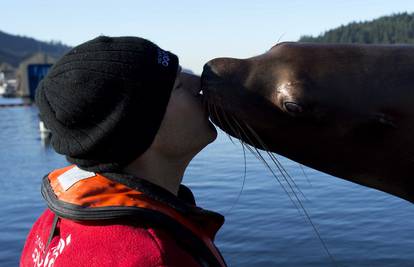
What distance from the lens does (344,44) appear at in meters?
3.21

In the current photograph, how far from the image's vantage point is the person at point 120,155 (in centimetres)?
205

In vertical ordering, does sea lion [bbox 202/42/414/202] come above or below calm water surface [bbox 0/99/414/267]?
above

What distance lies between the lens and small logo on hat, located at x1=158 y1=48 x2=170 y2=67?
7.64 ft

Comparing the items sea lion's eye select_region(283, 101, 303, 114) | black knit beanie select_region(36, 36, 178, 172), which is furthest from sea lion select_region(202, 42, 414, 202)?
black knit beanie select_region(36, 36, 178, 172)

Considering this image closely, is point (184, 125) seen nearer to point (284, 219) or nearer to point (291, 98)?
point (291, 98)

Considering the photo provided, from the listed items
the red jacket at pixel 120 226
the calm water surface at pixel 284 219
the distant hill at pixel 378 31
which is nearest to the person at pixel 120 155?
the red jacket at pixel 120 226

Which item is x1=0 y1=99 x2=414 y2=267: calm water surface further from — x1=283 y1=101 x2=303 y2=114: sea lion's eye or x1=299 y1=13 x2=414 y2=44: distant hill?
x1=299 y1=13 x2=414 y2=44: distant hill

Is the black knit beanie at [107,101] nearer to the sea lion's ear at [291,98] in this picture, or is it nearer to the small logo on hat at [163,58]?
the small logo on hat at [163,58]

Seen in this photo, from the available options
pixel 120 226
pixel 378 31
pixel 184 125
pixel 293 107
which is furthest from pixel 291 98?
pixel 378 31

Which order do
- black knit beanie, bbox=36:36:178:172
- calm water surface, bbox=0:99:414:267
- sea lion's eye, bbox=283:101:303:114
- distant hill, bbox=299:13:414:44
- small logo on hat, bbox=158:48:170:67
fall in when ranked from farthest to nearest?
distant hill, bbox=299:13:414:44 < calm water surface, bbox=0:99:414:267 < sea lion's eye, bbox=283:101:303:114 < small logo on hat, bbox=158:48:170:67 < black knit beanie, bbox=36:36:178:172

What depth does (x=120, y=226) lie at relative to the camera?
80.3 inches

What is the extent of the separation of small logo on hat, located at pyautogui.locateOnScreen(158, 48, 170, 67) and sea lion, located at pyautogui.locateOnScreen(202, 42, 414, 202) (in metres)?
0.54

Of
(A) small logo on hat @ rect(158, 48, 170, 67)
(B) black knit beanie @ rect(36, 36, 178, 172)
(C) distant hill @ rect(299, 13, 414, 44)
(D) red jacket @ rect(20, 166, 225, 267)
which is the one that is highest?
(A) small logo on hat @ rect(158, 48, 170, 67)

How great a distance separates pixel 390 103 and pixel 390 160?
0.28 meters
